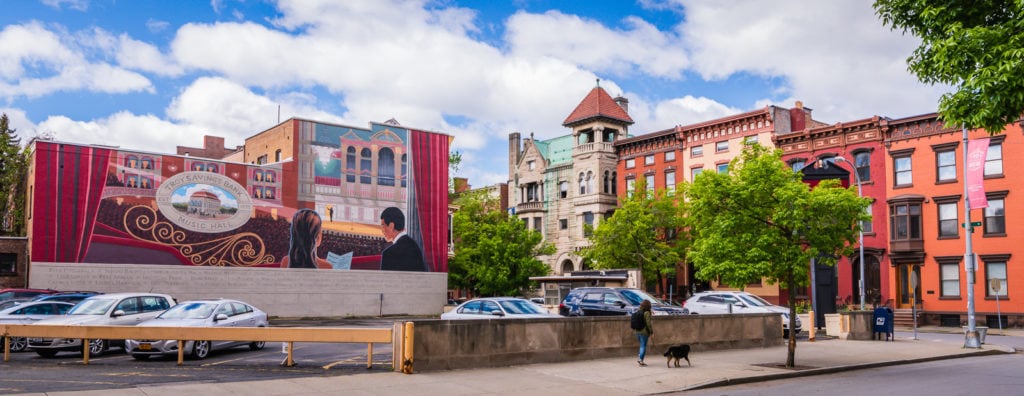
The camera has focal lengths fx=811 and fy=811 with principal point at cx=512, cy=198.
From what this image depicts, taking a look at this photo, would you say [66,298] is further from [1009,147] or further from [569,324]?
[1009,147]

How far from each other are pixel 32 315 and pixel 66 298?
3.74 meters

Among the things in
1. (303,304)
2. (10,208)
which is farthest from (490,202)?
(10,208)

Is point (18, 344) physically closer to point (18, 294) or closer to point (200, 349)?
point (200, 349)

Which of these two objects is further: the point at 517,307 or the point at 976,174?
the point at 976,174

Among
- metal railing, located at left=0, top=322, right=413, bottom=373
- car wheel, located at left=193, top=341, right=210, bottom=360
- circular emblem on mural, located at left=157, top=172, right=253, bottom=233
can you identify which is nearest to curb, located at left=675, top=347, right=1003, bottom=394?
metal railing, located at left=0, top=322, right=413, bottom=373

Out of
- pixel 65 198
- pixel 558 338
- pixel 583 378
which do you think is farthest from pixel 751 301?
pixel 65 198

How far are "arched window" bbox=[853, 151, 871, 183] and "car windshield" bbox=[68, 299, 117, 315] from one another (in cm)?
4238

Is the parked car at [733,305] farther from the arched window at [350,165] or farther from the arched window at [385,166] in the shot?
the arched window at [350,165]

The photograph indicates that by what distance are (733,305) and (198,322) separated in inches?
783

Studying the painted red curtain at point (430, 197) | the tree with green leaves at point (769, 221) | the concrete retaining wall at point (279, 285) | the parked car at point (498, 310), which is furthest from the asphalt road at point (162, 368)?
the painted red curtain at point (430, 197)

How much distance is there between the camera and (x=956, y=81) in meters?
12.7

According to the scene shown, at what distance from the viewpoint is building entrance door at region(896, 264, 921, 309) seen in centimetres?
4584

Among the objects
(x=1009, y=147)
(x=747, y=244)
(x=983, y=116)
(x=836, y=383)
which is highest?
(x=1009, y=147)

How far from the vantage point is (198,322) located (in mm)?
20297
